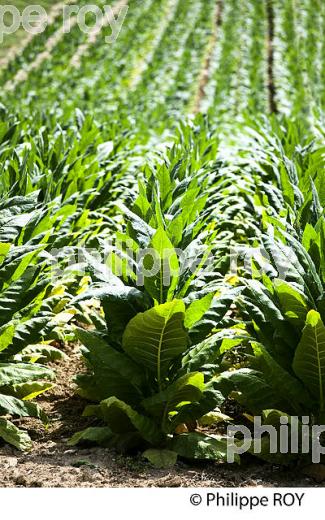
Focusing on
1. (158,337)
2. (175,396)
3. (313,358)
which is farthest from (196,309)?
(313,358)

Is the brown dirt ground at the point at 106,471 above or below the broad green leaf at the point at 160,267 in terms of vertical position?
below

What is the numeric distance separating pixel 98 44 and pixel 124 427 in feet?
69.9

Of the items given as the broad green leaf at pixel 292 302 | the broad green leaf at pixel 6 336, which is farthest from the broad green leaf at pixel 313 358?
the broad green leaf at pixel 6 336

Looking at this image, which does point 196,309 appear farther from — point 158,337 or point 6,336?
point 6,336

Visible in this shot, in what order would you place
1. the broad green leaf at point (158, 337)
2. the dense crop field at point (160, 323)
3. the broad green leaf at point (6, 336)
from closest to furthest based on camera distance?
the broad green leaf at point (158, 337) → the dense crop field at point (160, 323) → the broad green leaf at point (6, 336)

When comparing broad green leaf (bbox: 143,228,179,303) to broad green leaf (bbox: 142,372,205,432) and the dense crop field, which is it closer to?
the dense crop field

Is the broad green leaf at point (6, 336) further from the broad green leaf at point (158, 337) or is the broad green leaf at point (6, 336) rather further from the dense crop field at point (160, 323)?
the broad green leaf at point (158, 337)

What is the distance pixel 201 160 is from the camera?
23.0 ft

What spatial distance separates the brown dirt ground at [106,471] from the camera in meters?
3.31

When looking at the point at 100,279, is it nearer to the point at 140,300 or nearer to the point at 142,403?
the point at 140,300

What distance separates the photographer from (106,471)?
3434 millimetres

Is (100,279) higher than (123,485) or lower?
higher

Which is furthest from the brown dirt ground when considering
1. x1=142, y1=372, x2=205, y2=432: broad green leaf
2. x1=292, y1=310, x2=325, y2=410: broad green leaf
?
x1=292, y1=310, x2=325, y2=410: broad green leaf
